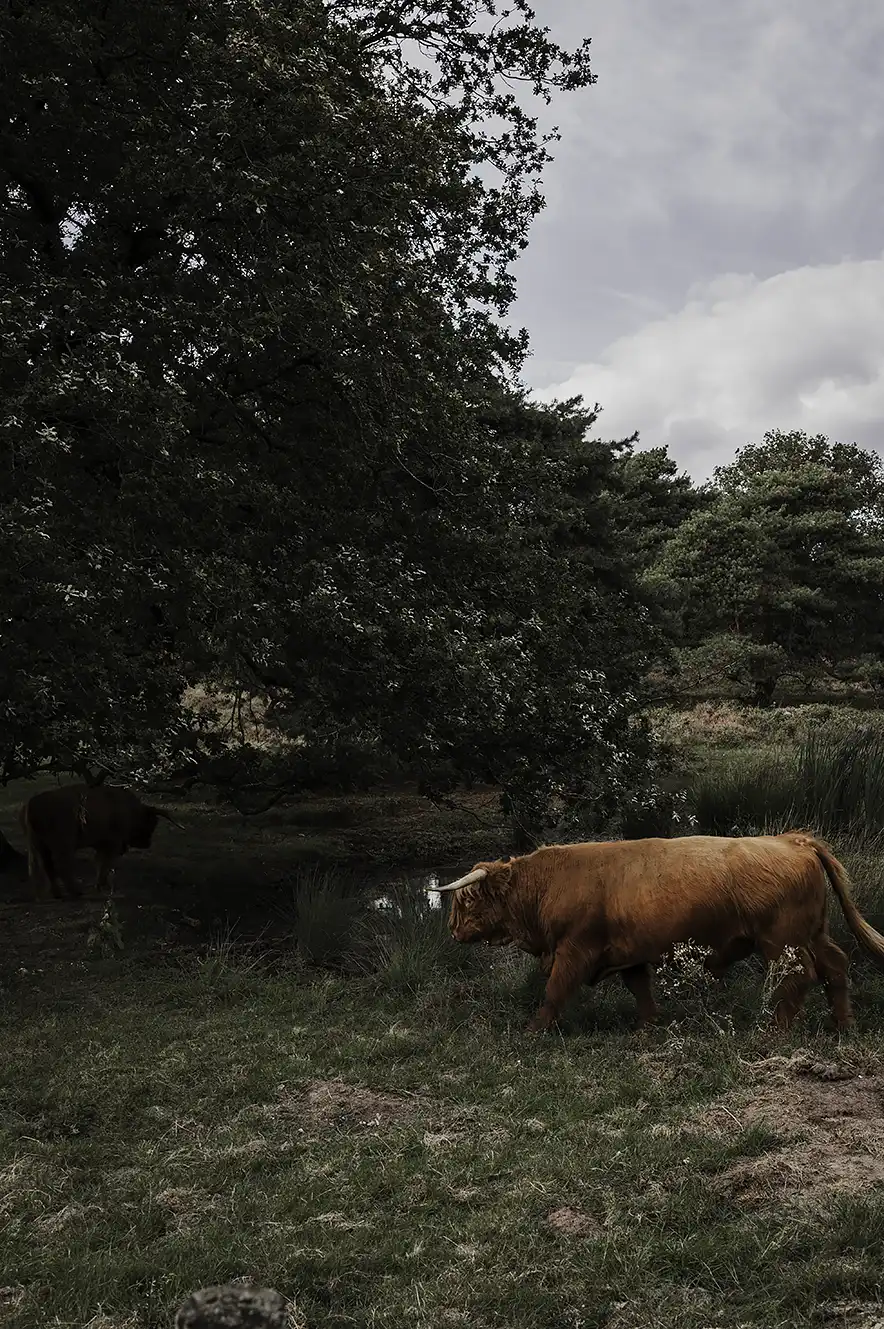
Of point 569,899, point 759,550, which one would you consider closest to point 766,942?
point 569,899

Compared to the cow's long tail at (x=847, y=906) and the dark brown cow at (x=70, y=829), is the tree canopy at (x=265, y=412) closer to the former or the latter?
the dark brown cow at (x=70, y=829)

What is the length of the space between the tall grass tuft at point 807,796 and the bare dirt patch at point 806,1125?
4.63 metres

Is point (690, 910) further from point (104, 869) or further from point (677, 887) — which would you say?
point (104, 869)

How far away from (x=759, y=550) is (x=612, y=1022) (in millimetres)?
24078

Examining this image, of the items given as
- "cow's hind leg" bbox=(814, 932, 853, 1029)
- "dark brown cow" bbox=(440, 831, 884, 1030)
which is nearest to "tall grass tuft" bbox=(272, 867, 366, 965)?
"dark brown cow" bbox=(440, 831, 884, 1030)

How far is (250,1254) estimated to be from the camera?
13.5 ft

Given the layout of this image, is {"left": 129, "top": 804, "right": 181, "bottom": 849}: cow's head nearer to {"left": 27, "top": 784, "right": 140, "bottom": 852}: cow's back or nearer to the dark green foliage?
{"left": 27, "top": 784, "right": 140, "bottom": 852}: cow's back

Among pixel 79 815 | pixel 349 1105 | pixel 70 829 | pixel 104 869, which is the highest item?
pixel 79 815

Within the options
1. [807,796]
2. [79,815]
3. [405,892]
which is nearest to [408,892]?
[405,892]

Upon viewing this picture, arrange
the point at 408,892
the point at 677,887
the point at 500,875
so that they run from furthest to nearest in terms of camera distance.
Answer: the point at 408,892
the point at 500,875
the point at 677,887

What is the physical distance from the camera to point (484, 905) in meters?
7.52

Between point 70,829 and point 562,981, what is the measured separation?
282 inches

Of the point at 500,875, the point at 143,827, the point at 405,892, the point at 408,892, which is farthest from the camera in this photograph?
the point at 143,827

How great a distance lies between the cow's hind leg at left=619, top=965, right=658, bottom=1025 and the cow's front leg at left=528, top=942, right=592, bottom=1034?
28cm
